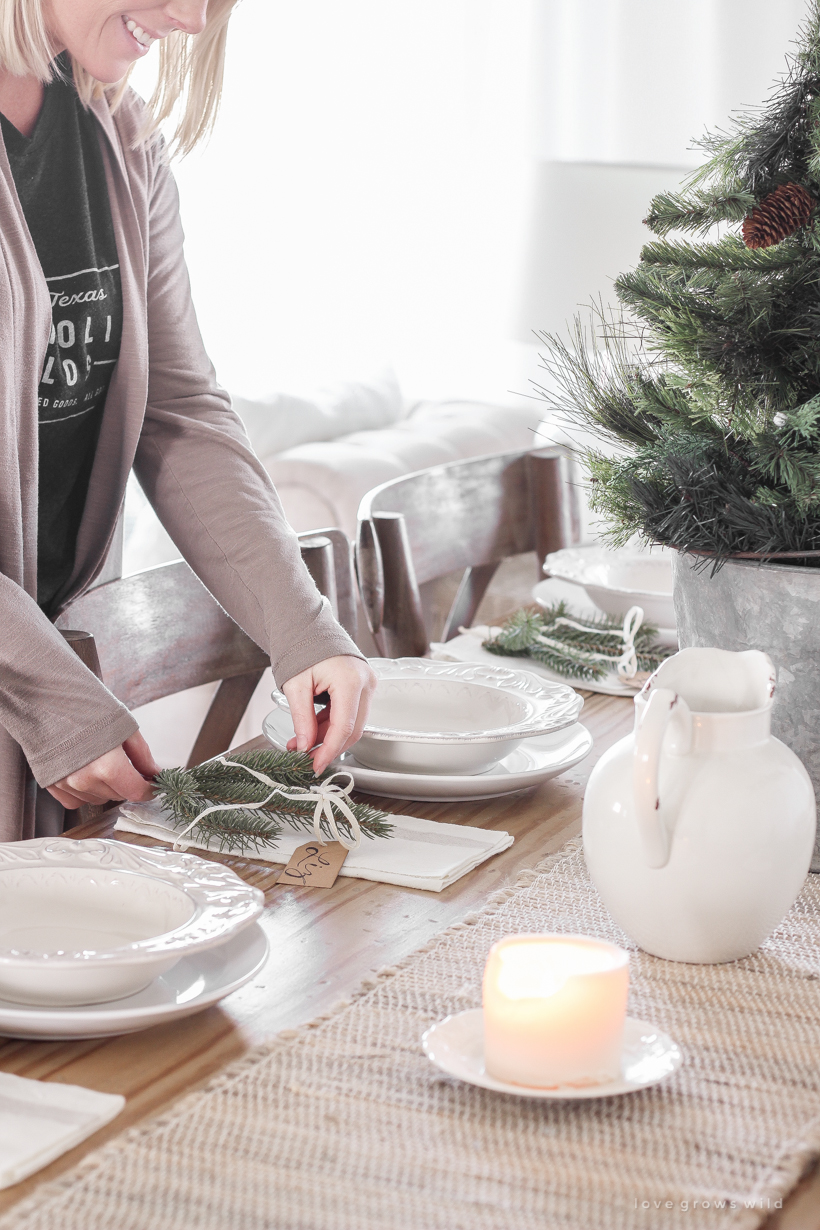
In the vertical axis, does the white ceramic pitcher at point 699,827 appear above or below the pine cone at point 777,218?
below

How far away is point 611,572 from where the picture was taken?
5.05 ft

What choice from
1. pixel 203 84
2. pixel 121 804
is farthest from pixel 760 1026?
pixel 203 84

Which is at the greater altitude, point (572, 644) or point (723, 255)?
point (723, 255)

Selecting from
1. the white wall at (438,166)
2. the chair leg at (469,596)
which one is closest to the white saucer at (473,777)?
the chair leg at (469,596)

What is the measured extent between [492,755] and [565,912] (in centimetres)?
22

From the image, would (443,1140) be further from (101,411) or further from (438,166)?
(438,166)

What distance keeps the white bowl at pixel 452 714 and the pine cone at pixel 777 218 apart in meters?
0.38

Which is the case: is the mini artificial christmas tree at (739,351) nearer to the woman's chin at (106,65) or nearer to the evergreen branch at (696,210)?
the evergreen branch at (696,210)

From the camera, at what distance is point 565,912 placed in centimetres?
77

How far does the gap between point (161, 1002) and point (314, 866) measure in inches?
8.0

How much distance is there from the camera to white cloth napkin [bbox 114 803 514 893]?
819 mm

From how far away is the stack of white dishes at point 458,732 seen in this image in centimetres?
95

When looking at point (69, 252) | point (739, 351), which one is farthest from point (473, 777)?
point (69, 252)

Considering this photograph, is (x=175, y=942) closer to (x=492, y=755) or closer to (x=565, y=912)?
(x=565, y=912)
